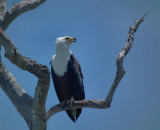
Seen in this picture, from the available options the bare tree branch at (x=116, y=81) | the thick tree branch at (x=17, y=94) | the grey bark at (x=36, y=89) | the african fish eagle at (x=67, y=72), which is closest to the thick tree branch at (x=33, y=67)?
the grey bark at (x=36, y=89)

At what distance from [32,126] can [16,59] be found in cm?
154

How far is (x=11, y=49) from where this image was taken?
4.58 metres

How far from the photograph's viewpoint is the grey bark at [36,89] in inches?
184

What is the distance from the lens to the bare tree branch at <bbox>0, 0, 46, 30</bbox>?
22.8ft

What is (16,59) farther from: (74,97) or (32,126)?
(74,97)

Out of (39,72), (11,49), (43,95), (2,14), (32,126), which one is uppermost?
(2,14)

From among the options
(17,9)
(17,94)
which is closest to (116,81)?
(17,94)

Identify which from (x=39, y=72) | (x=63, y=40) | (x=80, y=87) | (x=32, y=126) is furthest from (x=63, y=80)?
(x=39, y=72)

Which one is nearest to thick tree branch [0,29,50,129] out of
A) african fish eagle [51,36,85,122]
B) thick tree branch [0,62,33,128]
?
thick tree branch [0,62,33,128]

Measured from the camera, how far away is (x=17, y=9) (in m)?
7.20

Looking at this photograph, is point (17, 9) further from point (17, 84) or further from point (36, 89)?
point (36, 89)

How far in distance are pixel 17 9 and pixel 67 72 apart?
2129 millimetres

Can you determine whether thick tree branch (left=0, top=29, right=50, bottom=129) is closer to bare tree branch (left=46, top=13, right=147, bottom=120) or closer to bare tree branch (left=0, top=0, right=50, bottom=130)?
bare tree branch (left=0, top=0, right=50, bottom=130)

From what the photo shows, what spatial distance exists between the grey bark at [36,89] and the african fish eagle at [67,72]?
0.66m
